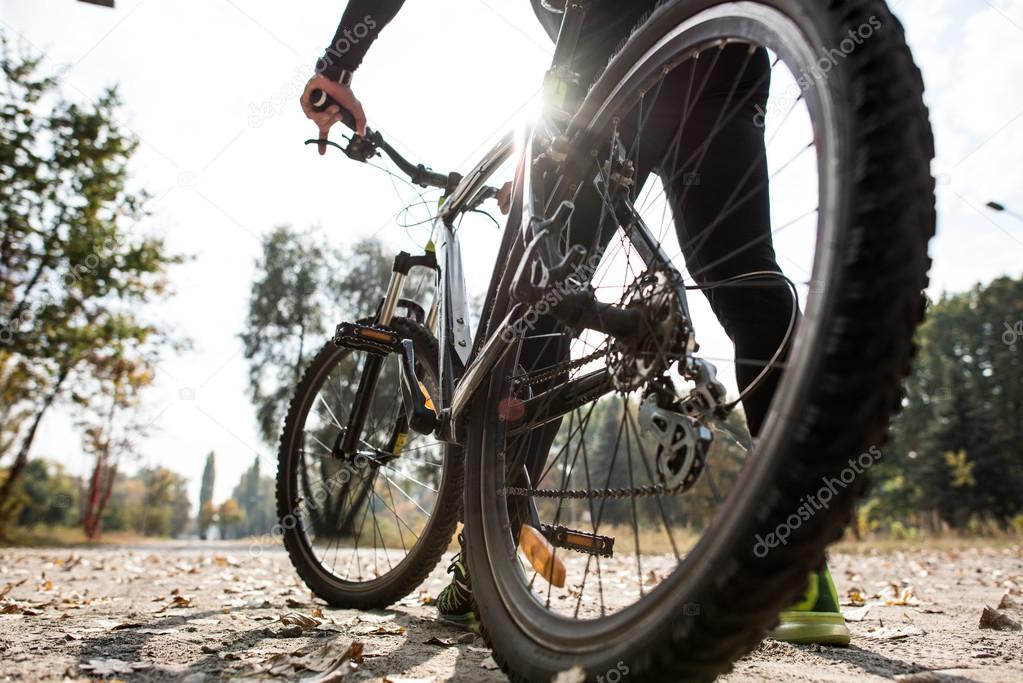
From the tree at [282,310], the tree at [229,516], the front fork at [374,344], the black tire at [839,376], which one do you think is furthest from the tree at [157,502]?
the black tire at [839,376]

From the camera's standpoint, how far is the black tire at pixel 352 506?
2.39 meters

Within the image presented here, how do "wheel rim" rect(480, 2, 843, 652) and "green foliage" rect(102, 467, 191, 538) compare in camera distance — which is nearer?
"wheel rim" rect(480, 2, 843, 652)

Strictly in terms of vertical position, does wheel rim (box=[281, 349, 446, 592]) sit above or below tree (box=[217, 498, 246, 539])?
below

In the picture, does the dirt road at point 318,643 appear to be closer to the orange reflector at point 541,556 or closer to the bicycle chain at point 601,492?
the orange reflector at point 541,556

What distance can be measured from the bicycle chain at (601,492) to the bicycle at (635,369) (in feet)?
0.04

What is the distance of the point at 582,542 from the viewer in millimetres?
1633

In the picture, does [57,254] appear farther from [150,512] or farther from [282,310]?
[150,512]

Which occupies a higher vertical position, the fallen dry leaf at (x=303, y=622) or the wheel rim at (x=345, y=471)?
the wheel rim at (x=345, y=471)

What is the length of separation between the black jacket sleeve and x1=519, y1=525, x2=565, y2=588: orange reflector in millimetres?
1460

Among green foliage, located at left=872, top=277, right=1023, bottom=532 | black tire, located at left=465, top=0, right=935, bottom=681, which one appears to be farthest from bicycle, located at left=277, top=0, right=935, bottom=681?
green foliage, located at left=872, top=277, right=1023, bottom=532

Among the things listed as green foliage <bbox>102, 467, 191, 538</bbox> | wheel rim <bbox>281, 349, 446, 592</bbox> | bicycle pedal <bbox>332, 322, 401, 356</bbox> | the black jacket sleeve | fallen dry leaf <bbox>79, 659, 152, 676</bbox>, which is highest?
green foliage <bbox>102, 467, 191, 538</bbox>

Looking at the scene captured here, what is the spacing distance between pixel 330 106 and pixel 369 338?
0.85 m

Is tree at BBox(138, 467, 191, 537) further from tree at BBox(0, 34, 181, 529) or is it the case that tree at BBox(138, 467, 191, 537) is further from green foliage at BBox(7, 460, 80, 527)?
tree at BBox(0, 34, 181, 529)

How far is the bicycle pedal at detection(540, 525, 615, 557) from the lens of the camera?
161 cm
